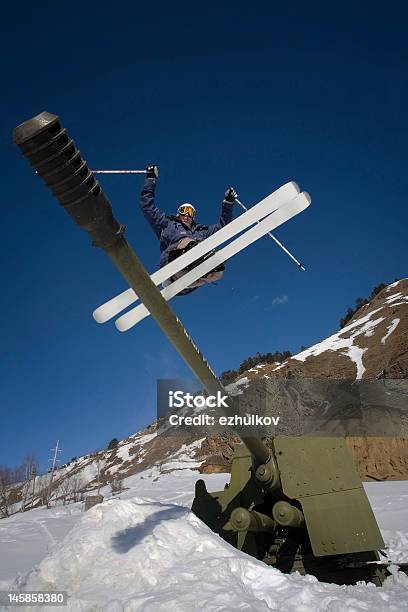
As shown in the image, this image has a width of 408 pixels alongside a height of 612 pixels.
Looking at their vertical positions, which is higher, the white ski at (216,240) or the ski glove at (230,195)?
the ski glove at (230,195)

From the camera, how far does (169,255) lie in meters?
4.69

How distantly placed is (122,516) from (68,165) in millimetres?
3998

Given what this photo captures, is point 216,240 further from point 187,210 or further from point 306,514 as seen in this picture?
point 306,514

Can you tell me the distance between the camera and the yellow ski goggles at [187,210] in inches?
206

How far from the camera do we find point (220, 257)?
14.4ft

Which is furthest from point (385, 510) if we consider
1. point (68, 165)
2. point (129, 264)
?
point (68, 165)

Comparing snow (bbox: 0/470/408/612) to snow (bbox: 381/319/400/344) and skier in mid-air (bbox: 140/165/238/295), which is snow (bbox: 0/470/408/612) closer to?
skier in mid-air (bbox: 140/165/238/295)

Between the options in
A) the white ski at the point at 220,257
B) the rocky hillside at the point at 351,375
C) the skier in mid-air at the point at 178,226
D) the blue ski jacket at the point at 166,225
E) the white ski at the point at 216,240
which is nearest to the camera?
the white ski at the point at 216,240

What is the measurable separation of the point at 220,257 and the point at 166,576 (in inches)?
116

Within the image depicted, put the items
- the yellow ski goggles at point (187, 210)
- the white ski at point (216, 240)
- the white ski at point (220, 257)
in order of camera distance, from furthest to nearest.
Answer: the yellow ski goggles at point (187, 210), the white ski at point (220, 257), the white ski at point (216, 240)

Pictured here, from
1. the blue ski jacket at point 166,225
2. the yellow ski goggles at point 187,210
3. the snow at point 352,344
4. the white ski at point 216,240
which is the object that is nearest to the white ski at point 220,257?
the white ski at point 216,240

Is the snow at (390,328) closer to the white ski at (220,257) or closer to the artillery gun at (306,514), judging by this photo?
the artillery gun at (306,514)

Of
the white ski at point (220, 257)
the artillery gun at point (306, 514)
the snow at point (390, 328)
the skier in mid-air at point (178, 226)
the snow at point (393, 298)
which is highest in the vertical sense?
the snow at point (393, 298)

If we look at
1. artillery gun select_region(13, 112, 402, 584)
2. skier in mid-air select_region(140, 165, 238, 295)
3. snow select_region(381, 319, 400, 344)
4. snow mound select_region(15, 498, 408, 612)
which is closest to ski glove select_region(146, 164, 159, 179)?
skier in mid-air select_region(140, 165, 238, 295)
